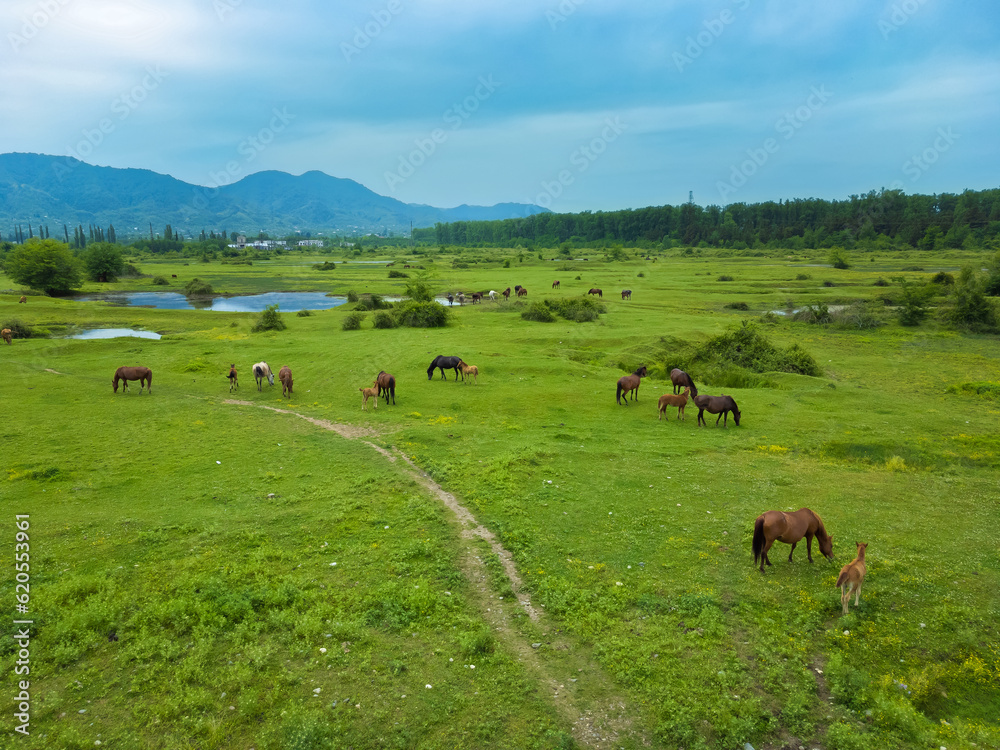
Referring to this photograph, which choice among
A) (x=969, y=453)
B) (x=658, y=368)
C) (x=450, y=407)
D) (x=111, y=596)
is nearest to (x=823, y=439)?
(x=969, y=453)

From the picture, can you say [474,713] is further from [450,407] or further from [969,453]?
[969,453]

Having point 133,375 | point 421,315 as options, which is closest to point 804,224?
point 421,315

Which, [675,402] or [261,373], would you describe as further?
[261,373]

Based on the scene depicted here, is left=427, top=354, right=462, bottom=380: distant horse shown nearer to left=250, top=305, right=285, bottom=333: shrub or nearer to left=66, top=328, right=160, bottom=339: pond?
left=250, top=305, right=285, bottom=333: shrub

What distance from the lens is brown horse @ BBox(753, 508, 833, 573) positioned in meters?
10.4

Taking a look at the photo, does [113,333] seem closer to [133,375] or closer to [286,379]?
[133,375]

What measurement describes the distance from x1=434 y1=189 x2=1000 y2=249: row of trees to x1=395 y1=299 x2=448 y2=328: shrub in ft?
375

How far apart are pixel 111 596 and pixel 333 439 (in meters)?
9.25

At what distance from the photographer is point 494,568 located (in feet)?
35.1

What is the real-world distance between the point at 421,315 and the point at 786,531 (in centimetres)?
3542

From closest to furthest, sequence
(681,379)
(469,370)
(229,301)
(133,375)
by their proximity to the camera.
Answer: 1. (681,379)
2. (133,375)
3. (469,370)
4. (229,301)

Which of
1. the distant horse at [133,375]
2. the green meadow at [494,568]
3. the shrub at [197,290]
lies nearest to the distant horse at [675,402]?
the green meadow at [494,568]

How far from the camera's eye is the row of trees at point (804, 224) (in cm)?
12006

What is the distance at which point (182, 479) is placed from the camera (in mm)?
14805
